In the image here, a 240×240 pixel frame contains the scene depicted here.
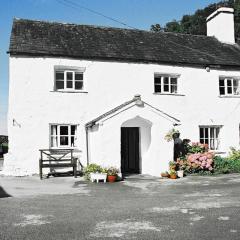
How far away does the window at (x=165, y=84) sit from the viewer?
1936 centimetres

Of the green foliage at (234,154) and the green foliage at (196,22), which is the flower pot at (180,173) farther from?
the green foliage at (196,22)

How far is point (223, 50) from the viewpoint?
22281 mm

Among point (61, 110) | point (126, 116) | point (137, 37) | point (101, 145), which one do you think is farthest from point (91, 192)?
point (137, 37)

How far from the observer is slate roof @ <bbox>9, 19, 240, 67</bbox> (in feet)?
58.9

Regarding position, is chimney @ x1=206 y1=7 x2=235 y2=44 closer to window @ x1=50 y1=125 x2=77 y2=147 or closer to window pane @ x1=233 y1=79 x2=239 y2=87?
window pane @ x1=233 y1=79 x2=239 y2=87

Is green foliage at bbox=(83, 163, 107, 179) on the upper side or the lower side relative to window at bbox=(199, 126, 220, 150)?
lower

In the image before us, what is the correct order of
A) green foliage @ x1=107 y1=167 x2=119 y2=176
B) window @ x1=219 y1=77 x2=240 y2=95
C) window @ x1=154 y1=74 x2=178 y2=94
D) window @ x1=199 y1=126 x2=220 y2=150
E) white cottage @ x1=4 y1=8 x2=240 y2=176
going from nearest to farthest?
1. green foliage @ x1=107 y1=167 x2=119 y2=176
2. white cottage @ x1=4 y1=8 x2=240 y2=176
3. window @ x1=154 y1=74 x2=178 y2=94
4. window @ x1=199 y1=126 x2=220 y2=150
5. window @ x1=219 y1=77 x2=240 y2=95

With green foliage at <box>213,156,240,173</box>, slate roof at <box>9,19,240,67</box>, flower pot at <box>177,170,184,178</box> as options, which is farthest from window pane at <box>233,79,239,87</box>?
flower pot at <box>177,170,184,178</box>

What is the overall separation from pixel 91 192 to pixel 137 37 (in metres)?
12.0

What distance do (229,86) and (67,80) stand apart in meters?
9.66

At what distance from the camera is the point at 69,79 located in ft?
59.3

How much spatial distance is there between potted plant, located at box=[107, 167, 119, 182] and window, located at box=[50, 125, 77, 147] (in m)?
3.05

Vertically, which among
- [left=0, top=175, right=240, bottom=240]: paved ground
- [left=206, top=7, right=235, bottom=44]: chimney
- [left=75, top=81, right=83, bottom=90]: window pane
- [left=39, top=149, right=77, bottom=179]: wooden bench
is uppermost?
[left=206, top=7, right=235, bottom=44]: chimney

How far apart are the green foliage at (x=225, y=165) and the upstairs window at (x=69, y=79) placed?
7942 mm
